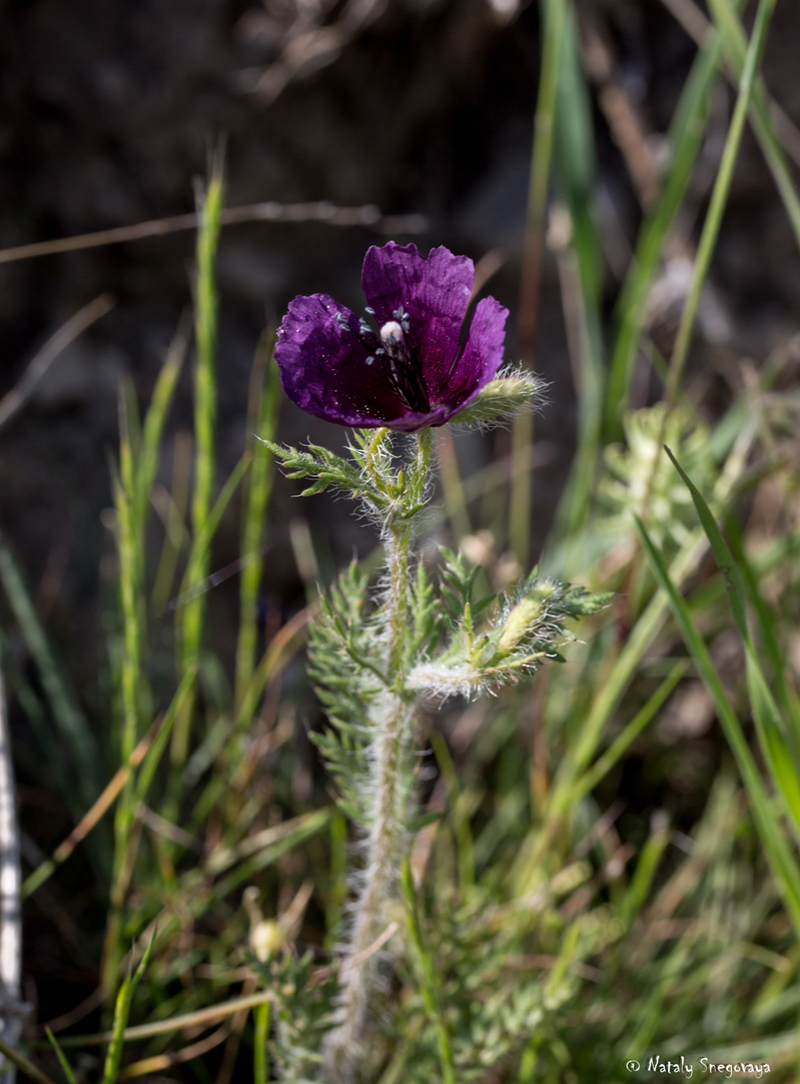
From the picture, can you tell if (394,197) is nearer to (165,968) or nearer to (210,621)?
(210,621)

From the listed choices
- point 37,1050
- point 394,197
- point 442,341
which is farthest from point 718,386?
point 37,1050

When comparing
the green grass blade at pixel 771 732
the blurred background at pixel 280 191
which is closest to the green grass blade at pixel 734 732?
the green grass blade at pixel 771 732

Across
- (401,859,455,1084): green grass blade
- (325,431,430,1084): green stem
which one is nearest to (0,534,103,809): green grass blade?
(325,431,430,1084): green stem

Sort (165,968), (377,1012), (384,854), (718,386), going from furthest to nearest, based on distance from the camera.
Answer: (718,386)
(165,968)
(377,1012)
(384,854)

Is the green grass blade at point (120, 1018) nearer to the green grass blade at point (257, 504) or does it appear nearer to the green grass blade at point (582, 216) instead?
the green grass blade at point (257, 504)

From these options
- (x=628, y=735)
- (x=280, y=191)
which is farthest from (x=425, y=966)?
(x=280, y=191)

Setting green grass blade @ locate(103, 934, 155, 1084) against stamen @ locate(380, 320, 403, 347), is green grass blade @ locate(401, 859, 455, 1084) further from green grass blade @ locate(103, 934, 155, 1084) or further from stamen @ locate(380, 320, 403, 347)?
stamen @ locate(380, 320, 403, 347)
